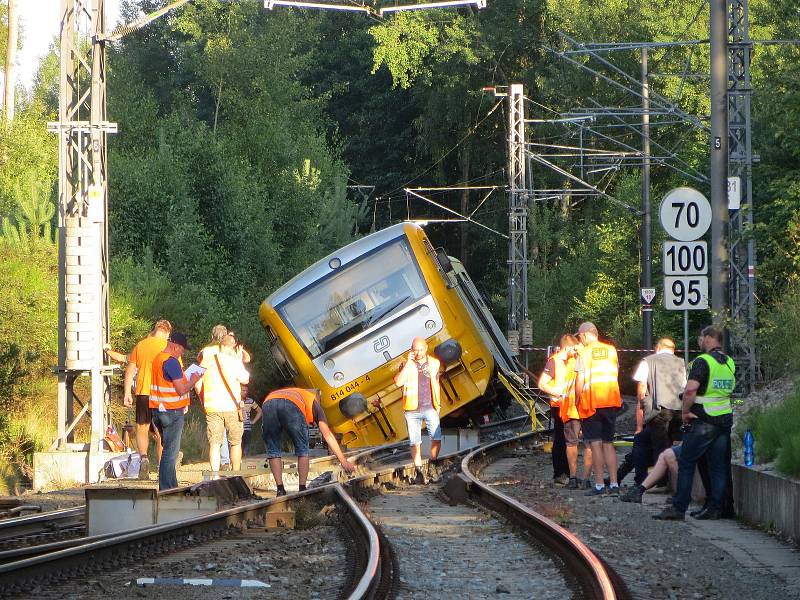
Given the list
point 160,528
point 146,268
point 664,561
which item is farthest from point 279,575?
point 146,268

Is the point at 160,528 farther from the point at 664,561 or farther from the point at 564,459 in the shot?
the point at 564,459

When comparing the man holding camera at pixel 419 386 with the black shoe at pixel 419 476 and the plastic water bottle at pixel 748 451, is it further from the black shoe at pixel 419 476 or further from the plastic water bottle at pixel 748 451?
the plastic water bottle at pixel 748 451

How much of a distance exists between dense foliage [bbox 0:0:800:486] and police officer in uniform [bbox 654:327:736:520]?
6558 mm

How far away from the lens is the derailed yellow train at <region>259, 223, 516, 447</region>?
24.4 metres

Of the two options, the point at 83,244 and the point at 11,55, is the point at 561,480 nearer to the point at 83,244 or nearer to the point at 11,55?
the point at 83,244

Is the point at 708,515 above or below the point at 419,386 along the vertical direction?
below

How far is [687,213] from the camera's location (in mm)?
15312

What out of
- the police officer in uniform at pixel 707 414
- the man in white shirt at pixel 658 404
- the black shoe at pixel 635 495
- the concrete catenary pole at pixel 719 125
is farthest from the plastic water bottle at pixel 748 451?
the concrete catenary pole at pixel 719 125

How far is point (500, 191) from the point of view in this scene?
6278 cm

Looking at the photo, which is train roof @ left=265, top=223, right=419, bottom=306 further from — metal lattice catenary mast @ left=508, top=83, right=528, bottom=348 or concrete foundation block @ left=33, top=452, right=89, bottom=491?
metal lattice catenary mast @ left=508, top=83, right=528, bottom=348

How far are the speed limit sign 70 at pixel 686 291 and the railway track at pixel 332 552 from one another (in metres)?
2.85

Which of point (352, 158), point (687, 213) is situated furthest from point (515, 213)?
point (687, 213)

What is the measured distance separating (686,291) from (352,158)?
179ft

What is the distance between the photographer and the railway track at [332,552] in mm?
8719
